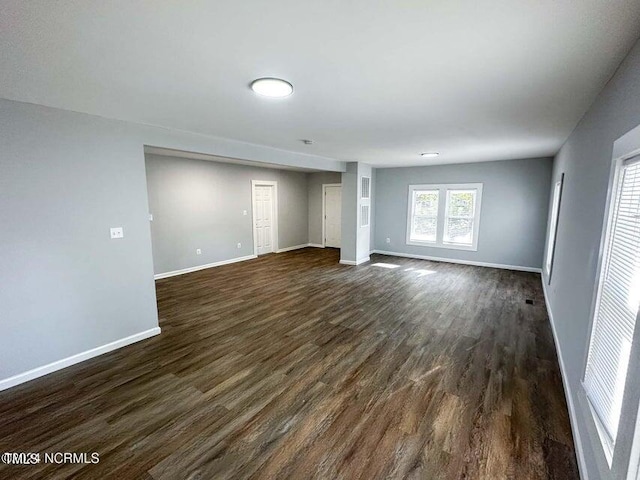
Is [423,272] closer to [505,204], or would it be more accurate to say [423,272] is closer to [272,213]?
[505,204]

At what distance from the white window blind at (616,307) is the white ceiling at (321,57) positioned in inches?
30.1

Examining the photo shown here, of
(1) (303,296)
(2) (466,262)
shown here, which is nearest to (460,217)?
(2) (466,262)

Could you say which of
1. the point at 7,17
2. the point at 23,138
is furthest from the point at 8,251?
the point at 7,17

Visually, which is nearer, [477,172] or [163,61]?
[163,61]

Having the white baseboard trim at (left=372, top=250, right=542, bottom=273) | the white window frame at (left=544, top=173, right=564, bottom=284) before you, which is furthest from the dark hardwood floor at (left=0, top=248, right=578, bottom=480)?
the white baseboard trim at (left=372, top=250, right=542, bottom=273)

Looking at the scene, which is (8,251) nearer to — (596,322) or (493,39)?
(493,39)

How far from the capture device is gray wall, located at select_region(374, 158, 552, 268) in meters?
5.94

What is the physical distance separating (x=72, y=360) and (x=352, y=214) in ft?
17.8

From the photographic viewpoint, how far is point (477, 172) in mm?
6508

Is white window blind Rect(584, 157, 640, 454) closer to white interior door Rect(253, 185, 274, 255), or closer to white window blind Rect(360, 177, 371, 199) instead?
white window blind Rect(360, 177, 371, 199)

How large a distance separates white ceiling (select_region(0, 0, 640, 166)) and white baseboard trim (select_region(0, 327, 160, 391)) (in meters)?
2.34

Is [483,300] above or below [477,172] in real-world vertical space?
below

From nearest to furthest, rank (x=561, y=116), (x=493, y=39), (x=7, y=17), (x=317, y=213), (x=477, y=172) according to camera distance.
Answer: (x=7, y=17) → (x=493, y=39) → (x=561, y=116) → (x=477, y=172) → (x=317, y=213)

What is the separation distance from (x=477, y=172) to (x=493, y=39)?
576 cm
